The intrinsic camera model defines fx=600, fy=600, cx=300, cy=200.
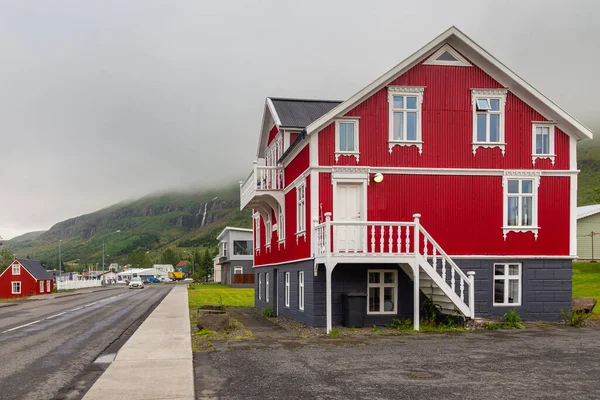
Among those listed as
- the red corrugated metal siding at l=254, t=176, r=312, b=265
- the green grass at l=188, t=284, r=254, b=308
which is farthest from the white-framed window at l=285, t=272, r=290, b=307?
the green grass at l=188, t=284, r=254, b=308

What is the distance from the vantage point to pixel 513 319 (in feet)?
63.1

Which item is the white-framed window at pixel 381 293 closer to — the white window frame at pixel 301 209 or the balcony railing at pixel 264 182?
the white window frame at pixel 301 209

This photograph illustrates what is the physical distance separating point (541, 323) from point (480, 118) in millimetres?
7291

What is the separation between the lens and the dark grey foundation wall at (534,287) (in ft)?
66.6

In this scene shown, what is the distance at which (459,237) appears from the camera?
20547mm

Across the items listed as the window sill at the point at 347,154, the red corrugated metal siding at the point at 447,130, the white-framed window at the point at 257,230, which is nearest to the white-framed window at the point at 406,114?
the red corrugated metal siding at the point at 447,130

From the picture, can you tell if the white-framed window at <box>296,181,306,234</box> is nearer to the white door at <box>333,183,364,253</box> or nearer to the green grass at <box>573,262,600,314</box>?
the white door at <box>333,183,364,253</box>

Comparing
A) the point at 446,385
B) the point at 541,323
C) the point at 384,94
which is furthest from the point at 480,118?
the point at 446,385

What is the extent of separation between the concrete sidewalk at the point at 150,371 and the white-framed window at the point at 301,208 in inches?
225

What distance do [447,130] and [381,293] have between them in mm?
6096

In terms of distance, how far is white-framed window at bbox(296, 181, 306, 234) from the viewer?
21.1 metres

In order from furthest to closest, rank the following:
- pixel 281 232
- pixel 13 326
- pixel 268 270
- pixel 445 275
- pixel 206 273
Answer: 1. pixel 206 273
2. pixel 268 270
3. pixel 281 232
4. pixel 13 326
5. pixel 445 275

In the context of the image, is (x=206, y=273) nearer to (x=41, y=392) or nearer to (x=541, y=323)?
(x=541, y=323)

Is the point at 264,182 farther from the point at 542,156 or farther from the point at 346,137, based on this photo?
the point at 542,156
